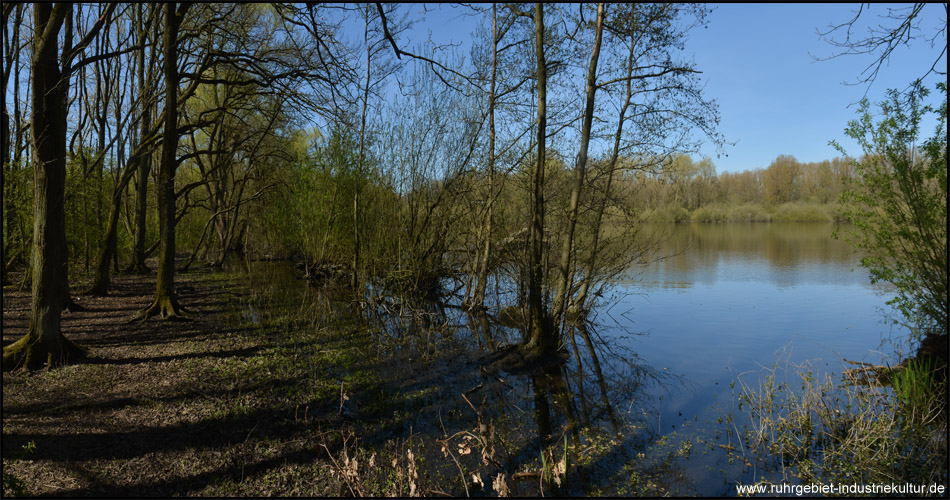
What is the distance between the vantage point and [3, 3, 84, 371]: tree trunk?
224 inches

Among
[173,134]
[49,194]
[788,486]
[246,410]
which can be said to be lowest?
[788,486]

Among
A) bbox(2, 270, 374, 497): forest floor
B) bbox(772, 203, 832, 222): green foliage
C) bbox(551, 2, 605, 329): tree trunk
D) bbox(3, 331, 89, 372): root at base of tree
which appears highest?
bbox(772, 203, 832, 222): green foliage

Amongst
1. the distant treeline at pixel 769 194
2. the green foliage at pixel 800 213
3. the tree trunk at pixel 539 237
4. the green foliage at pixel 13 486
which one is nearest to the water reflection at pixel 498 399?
the tree trunk at pixel 539 237

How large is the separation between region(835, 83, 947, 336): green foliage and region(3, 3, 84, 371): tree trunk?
33.4 ft

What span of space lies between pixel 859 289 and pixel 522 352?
37.8 ft

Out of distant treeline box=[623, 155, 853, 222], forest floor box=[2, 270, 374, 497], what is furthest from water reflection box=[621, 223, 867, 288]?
distant treeline box=[623, 155, 853, 222]

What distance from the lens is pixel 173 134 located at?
852 cm

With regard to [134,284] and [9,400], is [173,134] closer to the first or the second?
[9,400]

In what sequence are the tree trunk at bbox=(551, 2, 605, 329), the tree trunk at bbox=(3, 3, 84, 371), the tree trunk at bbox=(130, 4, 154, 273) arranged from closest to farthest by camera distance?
the tree trunk at bbox=(3, 3, 84, 371) < the tree trunk at bbox=(551, 2, 605, 329) < the tree trunk at bbox=(130, 4, 154, 273)

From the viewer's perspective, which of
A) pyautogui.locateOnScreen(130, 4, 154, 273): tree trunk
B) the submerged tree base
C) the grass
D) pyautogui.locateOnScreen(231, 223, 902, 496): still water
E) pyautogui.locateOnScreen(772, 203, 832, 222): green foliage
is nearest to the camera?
the grass

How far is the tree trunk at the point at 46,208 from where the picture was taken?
5691mm

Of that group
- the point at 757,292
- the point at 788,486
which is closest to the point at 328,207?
the point at 757,292

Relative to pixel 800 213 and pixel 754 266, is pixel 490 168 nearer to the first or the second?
pixel 754 266

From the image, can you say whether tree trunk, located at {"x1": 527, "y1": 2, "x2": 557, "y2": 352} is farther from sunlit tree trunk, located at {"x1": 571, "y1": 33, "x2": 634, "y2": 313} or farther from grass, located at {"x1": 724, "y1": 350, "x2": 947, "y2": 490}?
grass, located at {"x1": 724, "y1": 350, "x2": 947, "y2": 490}
